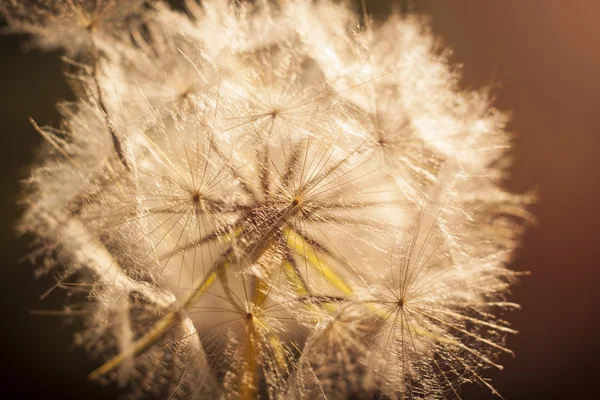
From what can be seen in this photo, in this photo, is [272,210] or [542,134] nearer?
[272,210]

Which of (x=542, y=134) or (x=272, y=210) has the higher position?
(x=542, y=134)

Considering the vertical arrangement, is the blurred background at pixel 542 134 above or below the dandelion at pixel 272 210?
above

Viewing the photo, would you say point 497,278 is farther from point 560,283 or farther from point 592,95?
point 592,95

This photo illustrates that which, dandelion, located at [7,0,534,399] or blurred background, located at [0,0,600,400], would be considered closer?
dandelion, located at [7,0,534,399]

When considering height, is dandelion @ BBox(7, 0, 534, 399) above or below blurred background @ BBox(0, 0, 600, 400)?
below

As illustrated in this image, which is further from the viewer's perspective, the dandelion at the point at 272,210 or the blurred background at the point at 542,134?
the blurred background at the point at 542,134
